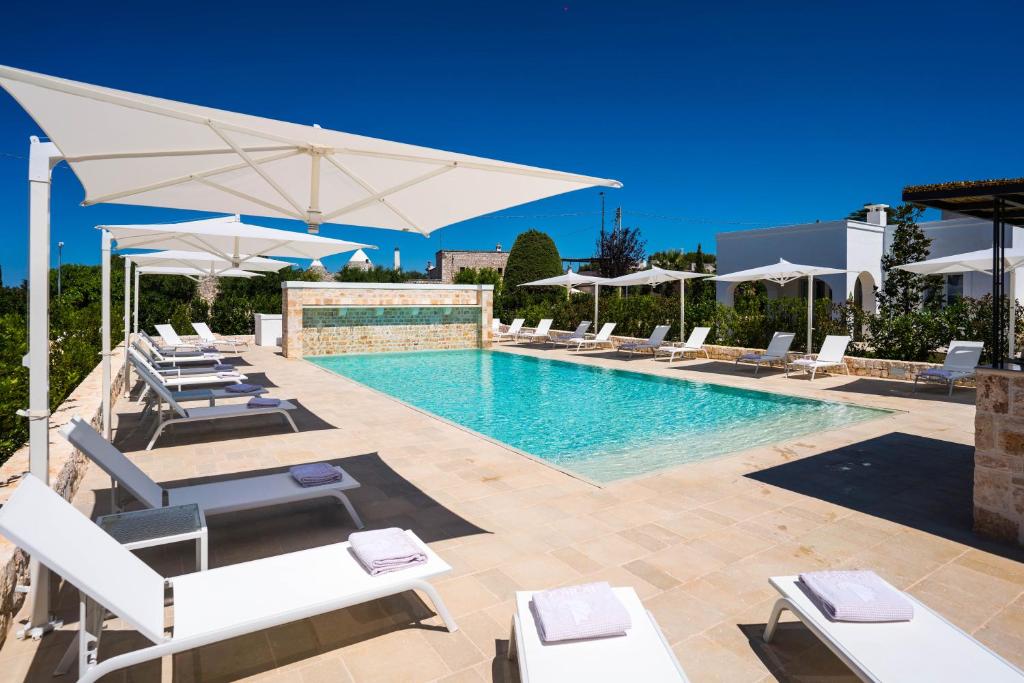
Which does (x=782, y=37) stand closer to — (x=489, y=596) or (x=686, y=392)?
(x=686, y=392)

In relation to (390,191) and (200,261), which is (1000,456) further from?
(200,261)

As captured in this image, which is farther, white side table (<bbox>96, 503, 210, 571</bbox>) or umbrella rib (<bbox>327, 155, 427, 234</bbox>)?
umbrella rib (<bbox>327, 155, 427, 234</bbox>)

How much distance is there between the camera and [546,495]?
16.3ft

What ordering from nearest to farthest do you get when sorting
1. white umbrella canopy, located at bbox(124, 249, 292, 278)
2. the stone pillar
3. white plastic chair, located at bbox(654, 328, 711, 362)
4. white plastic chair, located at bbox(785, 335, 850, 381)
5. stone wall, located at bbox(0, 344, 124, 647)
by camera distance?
stone wall, located at bbox(0, 344, 124, 647) < the stone pillar < white umbrella canopy, located at bbox(124, 249, 292, 278) < white plastic chair, located at bbox(785, 335, 850, 381) < white plastic chair, located at bbox(654, 328, 711, 362)

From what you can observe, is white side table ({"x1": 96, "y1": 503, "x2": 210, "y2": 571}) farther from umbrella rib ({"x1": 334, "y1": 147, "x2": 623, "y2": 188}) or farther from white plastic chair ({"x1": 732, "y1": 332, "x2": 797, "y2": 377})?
white plastic chair ({"x1": 732, "y1": 332, "x2": 797, "y2": 377})

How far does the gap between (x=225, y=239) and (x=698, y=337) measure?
35.8ft

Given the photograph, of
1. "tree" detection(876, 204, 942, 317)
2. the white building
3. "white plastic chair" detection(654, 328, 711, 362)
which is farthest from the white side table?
the white building

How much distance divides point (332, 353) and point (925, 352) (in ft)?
48.1

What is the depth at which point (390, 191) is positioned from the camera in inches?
176

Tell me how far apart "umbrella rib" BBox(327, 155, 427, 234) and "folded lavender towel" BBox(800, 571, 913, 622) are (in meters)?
3.49

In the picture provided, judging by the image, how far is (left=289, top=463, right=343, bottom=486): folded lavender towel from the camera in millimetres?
4242

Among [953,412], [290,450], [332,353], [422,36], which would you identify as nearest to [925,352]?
[953,412]

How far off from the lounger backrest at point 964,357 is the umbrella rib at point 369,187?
906 cm

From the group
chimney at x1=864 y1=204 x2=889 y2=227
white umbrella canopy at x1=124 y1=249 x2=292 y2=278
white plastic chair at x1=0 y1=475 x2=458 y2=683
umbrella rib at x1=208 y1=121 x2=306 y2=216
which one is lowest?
white plastic chair at x1=0 y1=475 x2=458 y2=683
